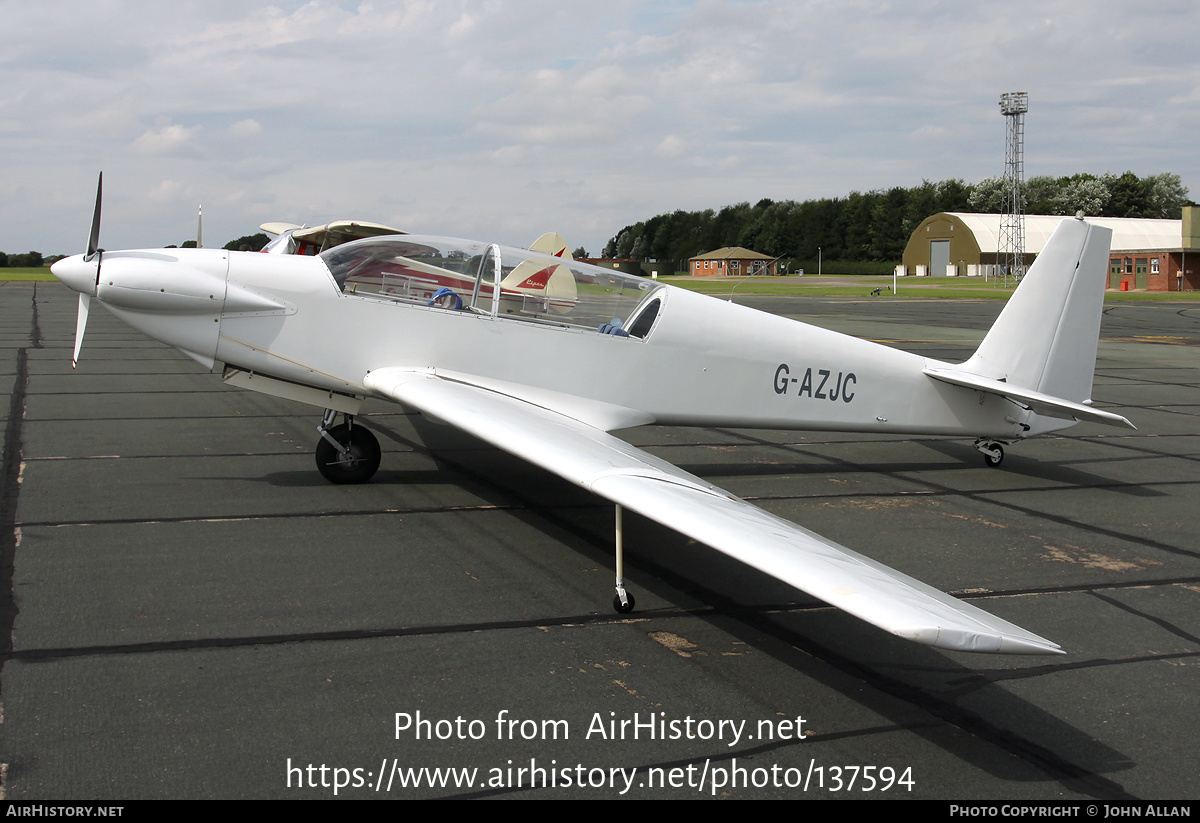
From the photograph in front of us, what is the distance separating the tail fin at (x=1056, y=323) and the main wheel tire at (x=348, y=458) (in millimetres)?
5708

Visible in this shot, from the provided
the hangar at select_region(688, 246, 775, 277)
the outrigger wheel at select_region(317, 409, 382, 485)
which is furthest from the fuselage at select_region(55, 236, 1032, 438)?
the hangar at select_region(688, 246, 775, 277)

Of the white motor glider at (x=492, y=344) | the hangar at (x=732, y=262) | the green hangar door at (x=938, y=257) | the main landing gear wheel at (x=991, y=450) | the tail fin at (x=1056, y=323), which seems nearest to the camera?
the white motor glider at (x=492, y=344)

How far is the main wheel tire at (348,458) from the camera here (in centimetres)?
823

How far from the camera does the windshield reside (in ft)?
26.1

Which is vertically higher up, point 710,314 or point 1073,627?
point 710,314

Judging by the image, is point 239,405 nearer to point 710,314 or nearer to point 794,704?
point 710,314

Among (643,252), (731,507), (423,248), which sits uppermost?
(643,252)

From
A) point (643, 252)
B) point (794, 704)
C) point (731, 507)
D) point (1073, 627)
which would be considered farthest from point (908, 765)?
point (643, 252)

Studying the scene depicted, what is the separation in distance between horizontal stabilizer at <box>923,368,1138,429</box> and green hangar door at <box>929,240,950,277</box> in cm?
8942

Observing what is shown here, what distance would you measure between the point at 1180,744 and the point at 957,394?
17.9ft

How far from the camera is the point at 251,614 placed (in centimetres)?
518

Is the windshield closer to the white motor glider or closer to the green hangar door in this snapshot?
the white motor glider

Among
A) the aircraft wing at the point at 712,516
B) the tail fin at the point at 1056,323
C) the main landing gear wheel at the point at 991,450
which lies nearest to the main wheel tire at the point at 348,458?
the aircraft wing at the point at 712,516

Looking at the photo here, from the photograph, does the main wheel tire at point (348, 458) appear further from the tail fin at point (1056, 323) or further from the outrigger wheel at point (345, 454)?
the tail fin at point (1056, 323)
